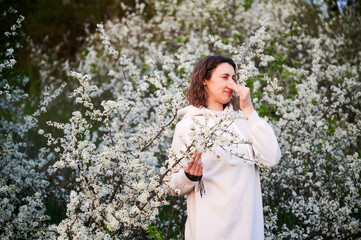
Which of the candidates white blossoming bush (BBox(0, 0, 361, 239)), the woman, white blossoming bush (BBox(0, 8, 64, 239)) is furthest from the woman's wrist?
white blossoming bush (BBox(0, 8, 64, 239))

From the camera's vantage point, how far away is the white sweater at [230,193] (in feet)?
7.06

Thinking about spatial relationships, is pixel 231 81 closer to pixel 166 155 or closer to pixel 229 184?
pixel 229 184

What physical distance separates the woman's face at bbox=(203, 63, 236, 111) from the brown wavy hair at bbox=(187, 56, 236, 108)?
0.09 feet

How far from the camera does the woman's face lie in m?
2.39

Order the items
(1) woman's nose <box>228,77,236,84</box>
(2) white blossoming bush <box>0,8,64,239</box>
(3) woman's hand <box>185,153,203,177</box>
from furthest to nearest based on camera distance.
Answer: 1. (2) white blossoming bush <box>0,8,64,239</box>
2. (1) woman's nose <box>228,77,236,84</box>
3. (3) woman's hand <box>185,153,203,177</box>

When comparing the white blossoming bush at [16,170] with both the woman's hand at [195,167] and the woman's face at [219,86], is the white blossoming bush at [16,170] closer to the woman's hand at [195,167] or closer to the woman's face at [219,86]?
the woman's hand at [195,167]

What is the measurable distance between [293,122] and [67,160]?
2.53 metres

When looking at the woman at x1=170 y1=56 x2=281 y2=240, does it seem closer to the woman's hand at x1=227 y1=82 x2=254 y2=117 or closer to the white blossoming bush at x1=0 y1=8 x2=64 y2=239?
the woman's hand at x1=227 y1=82 x2=254 y2=117

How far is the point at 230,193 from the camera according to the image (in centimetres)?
217

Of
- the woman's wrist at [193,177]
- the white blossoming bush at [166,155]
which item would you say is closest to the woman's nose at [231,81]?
the white blossoming bush at [166,155]

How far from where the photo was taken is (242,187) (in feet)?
7.22

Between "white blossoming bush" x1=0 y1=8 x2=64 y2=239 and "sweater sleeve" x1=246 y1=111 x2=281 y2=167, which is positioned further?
"white blossoming bush" x1=0 y1=8 x2=64 y2=239

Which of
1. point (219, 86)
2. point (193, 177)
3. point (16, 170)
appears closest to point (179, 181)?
point (193, 177)

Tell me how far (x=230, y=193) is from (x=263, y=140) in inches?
14.4
